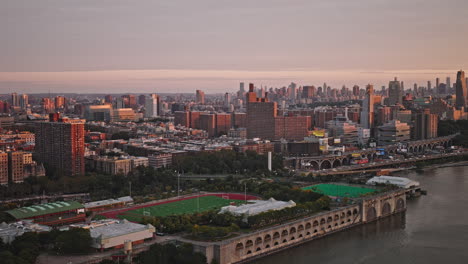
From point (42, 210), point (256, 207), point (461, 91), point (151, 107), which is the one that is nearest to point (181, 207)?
point (256, 207)

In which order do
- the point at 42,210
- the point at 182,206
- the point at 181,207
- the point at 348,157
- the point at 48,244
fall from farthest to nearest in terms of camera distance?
1. the point at 348,157
2. the point at 182,206
3. the point at 181,207
4. the point at 42,210
5. the point at 48,244

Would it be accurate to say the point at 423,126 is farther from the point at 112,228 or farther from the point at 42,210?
the point at 112,228

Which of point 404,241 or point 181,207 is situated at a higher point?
point 181,207

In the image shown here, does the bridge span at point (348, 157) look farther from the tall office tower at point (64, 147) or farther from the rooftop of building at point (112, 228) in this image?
the rooftop of building at point (112, 228)

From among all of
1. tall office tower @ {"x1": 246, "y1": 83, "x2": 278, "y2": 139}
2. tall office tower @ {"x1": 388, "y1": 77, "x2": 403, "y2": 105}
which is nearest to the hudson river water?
tall office tower @ {"x1": 246, "y1": 83, "x2": 278, "y2": 139}

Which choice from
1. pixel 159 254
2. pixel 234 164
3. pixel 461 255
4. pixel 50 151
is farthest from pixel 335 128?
pixel 159 254

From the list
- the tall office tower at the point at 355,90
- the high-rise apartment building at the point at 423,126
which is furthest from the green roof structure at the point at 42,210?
the tall office tower at the point at 355,90

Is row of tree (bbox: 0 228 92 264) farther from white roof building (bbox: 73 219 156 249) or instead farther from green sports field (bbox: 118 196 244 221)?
green sports field (bbox: 118 196 244 221)
